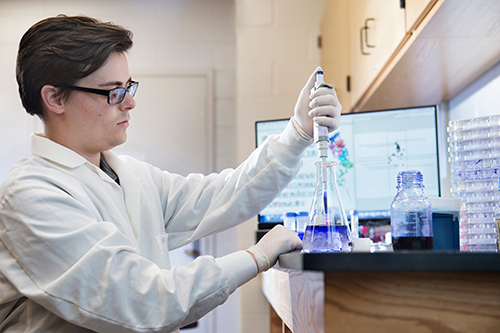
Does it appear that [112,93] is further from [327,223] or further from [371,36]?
[371,36]

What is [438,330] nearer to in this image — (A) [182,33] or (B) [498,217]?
(B) [498,217]

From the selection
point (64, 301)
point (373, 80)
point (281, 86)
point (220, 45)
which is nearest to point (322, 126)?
point (64, 301)

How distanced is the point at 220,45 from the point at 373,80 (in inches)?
55.4

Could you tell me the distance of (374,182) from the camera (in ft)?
6.13

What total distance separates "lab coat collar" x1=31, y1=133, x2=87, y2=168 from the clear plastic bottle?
739 mm

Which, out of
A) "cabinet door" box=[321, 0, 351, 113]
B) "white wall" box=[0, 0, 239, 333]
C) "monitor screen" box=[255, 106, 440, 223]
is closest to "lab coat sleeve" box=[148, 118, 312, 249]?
"monitor screen" box=[255, 106, 440, 223]

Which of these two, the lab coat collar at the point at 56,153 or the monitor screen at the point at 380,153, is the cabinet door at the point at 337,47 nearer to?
the monitor screen at the point at 380,153

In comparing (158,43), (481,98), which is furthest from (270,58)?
(481,98)

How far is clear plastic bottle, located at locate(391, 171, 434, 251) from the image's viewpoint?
868mm

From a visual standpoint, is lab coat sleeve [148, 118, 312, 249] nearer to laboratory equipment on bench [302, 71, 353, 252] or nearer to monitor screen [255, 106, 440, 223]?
laboratory equipment on bench [302, 71, 353, 252]

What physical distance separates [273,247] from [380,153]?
1.03m

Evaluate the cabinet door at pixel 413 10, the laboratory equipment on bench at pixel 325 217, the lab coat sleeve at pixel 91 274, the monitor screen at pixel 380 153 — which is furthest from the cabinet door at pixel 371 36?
the lab coat sleeve at pixel 91 274

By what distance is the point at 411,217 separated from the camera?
88 centimetres

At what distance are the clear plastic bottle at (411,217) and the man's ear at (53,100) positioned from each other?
0.86 metres
